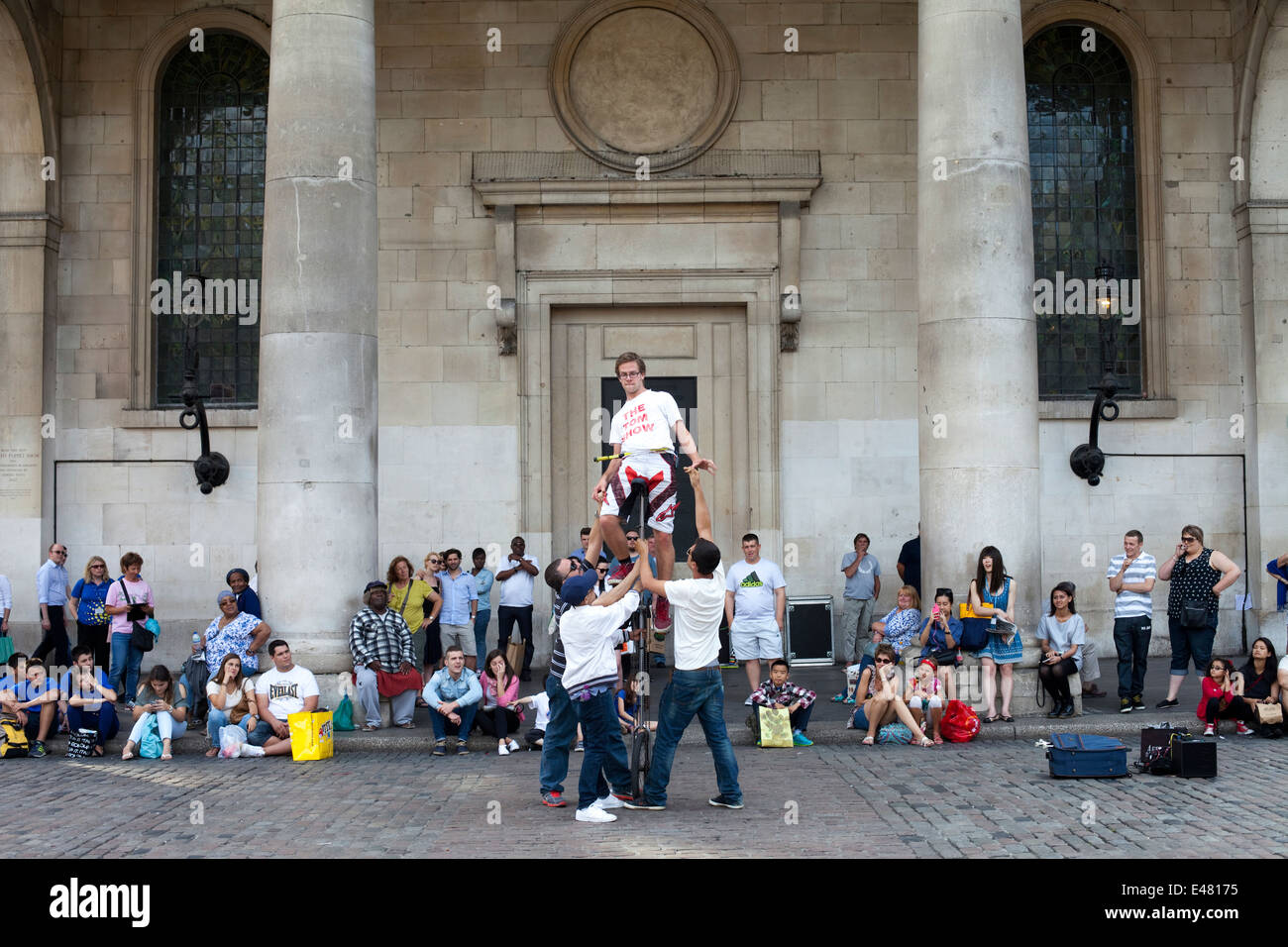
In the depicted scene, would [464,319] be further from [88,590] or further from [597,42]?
[88,590]

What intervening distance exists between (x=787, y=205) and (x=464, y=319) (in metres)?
4.75

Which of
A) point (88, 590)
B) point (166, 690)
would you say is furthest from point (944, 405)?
point (88, 590)

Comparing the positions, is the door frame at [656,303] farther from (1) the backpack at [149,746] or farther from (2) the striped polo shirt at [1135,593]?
(1) the backpack at [149,746]

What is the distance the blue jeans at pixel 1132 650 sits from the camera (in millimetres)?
15234

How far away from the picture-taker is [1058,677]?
14.8 meters

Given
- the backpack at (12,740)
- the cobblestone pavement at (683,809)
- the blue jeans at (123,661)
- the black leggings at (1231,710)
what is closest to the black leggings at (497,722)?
the cobblestone pavement at (683,809)

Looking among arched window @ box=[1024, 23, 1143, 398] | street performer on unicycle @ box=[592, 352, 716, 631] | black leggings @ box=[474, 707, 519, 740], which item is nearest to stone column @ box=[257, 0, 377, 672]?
black leggings @ box=[474, 707, 519, 740]

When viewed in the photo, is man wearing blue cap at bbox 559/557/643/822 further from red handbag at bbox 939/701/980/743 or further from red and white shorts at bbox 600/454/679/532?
red handbag at bbox 939/701/980/743

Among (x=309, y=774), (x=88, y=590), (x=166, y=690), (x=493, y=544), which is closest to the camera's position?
(x=309, y=774)

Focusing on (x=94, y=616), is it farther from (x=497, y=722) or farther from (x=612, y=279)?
(x=612, y=279)

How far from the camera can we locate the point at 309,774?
42.0 feet

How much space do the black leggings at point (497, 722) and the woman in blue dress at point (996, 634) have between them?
15.8 ft

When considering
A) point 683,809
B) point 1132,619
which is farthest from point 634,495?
point 1132,619

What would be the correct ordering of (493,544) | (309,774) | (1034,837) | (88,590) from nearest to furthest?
1. (1034,837)
2. (309,774)
3. (88,590)
4. (493,544)
